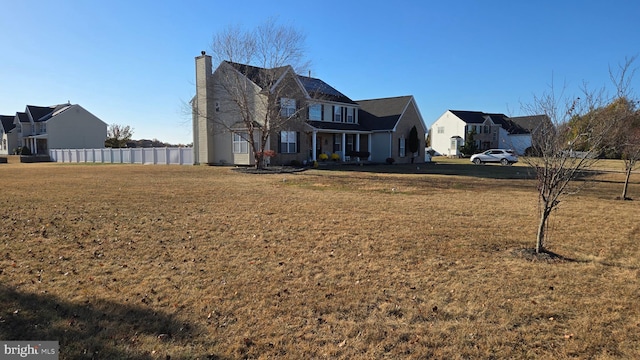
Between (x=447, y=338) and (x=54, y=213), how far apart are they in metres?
9.40

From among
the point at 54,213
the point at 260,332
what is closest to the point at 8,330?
the point at 260,332

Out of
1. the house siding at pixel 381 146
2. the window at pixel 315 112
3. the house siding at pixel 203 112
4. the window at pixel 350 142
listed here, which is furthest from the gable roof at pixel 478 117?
the house siding at pixel 203 112

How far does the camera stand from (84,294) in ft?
15.3

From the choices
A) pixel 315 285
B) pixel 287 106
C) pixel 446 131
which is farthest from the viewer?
pixel 446 131

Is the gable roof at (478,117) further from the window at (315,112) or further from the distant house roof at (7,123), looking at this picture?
the distant house roof at (7,123)

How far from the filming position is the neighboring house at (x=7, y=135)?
63375mm

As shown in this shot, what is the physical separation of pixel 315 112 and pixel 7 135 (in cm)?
5888

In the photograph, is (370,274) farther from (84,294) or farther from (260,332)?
(84,294)

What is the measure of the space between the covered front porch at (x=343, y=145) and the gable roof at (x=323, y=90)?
3131 millimetres

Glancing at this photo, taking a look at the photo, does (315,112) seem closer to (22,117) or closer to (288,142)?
(288,142)

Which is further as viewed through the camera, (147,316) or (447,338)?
(147,316)
